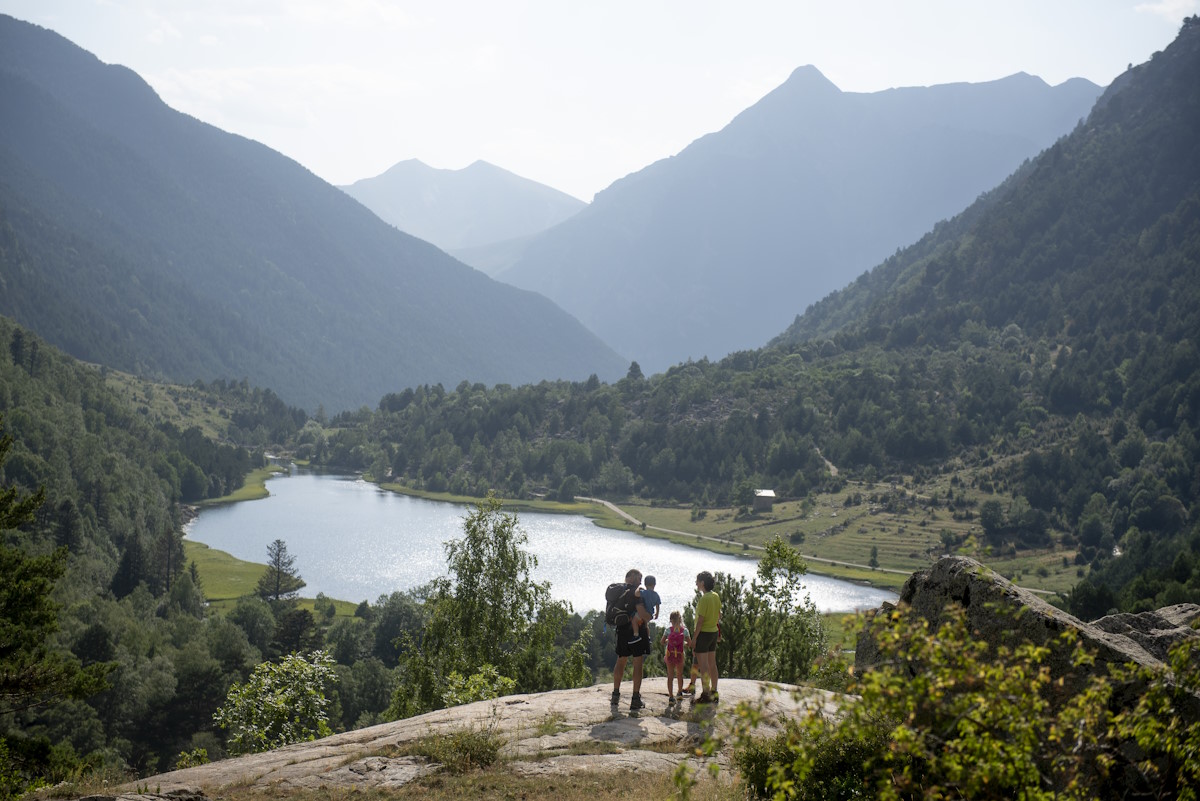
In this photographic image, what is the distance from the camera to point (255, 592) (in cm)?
11300

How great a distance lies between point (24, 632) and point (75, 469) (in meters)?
145

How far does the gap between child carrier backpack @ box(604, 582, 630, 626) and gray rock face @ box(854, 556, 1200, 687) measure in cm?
473

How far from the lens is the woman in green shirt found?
1850cm

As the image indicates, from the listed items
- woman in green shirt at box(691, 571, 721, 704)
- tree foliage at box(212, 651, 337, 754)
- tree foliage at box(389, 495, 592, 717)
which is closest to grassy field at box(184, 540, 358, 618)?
tree foliage at box(389, 495, 592, 717)

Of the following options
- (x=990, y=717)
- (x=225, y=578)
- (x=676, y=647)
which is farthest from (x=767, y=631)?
(x=225, y=578)

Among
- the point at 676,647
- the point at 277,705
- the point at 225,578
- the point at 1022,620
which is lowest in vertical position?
the point at 225,578

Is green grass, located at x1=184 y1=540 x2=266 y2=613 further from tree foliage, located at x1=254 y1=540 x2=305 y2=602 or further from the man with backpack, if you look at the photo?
the man with backpack

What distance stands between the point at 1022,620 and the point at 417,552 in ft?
468

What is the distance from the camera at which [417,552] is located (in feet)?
487

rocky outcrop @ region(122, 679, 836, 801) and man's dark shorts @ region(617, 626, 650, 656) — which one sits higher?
man's dark shorts @ region(617, 626, 650, 656)

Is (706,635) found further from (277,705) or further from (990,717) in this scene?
(277,705)

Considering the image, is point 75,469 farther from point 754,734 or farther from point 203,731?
point 754,734

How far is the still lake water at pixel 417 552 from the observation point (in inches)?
4860

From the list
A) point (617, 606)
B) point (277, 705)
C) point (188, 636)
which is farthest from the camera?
point (188, 636)
